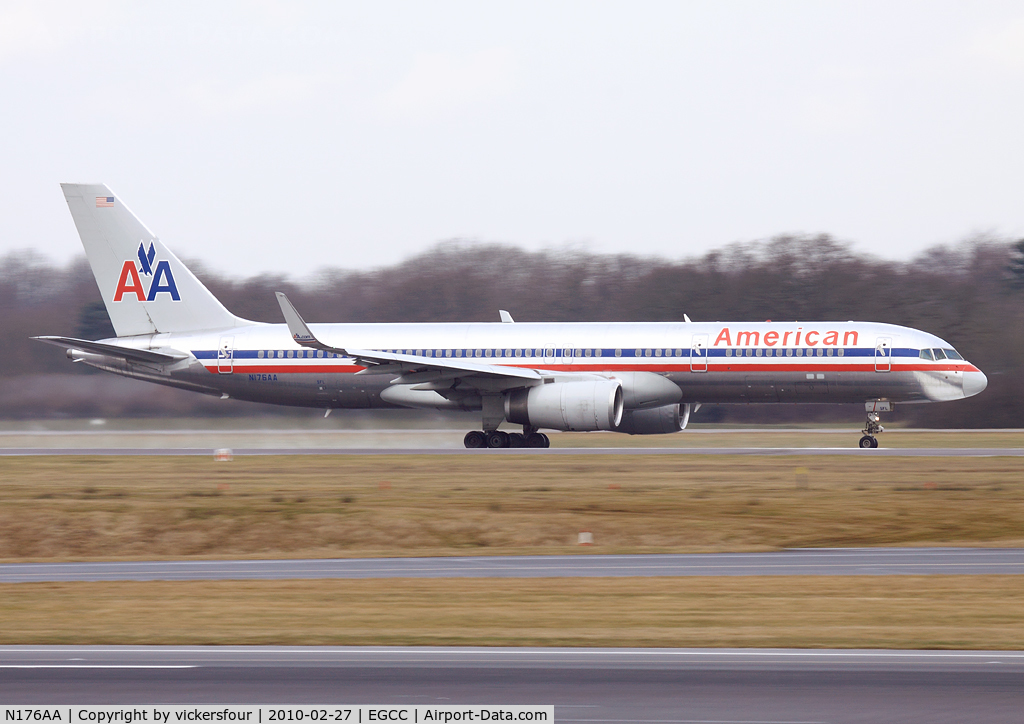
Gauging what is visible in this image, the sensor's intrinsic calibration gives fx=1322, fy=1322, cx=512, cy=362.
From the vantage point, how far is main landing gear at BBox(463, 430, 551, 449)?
42.7 metres

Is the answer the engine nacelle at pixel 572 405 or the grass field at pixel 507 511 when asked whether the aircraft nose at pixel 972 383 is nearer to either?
the grass field at pixel 507 511

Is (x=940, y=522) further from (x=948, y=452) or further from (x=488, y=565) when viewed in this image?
(x=948, y=452)

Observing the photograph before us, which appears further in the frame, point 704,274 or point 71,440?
point 704,274

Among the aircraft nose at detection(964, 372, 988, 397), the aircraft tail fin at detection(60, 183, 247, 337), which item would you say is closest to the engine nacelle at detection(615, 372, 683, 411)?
the aircraft nose at detection(964, 372, 988, 397)

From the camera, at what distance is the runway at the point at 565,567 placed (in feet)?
59.7

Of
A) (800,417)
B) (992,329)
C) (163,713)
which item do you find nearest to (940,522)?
(163,713)

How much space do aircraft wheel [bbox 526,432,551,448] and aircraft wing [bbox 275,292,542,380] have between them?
87.8 inches

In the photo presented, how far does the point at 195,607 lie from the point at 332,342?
29.3 m

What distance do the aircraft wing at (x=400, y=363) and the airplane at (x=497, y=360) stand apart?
7cm

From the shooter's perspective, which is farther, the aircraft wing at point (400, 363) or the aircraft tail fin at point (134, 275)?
the aircraft tail fin at point (134, 275)

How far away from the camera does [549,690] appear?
33.4 ft

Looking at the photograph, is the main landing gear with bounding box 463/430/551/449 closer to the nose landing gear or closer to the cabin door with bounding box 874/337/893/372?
the nose landing gear

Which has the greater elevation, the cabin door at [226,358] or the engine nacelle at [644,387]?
the cabin door at [226,358]

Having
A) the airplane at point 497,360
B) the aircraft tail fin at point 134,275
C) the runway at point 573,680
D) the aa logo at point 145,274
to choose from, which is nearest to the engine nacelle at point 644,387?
the airplane at point 497,360
